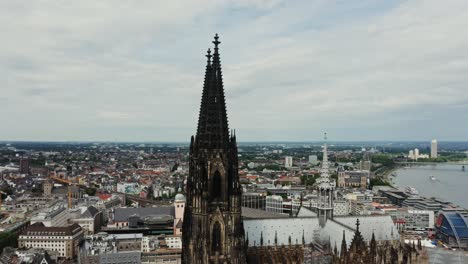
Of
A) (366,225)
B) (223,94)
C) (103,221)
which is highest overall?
(223,94)

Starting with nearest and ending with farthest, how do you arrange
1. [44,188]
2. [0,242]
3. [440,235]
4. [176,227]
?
[0,242]
[176,227]
[440,235]
[44,188]

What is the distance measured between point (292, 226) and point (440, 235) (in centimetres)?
5770

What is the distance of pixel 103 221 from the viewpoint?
97.3m

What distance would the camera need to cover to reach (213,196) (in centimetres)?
2936

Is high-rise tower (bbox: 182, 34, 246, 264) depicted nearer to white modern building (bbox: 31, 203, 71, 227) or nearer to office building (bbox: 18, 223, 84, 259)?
office building (bbox: 18, 223, 84, 259)

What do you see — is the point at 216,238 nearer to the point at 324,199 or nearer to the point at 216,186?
the point at 216,186

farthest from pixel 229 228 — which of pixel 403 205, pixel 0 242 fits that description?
pixel 403 205

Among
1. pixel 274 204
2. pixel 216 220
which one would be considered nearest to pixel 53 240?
pixel 274 204

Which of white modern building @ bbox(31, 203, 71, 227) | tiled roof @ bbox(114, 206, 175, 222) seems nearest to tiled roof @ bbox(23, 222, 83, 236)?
white modern building @ bbox(31, 203, 71, 227)

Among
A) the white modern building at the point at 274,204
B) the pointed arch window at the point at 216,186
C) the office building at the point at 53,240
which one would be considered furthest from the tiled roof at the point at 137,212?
the pointed arch window at the point at 216,186

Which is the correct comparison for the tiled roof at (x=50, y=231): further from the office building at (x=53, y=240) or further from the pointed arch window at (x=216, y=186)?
the pointed arch window at (x=216, y=186)

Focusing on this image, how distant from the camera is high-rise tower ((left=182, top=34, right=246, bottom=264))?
28.9m

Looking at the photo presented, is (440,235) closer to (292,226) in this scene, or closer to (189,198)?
(292,226)

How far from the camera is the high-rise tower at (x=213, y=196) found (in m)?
28.9
